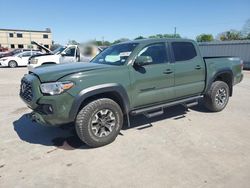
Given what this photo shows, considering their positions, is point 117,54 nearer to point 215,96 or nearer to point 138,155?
point 138,155

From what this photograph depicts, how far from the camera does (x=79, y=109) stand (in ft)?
12.1

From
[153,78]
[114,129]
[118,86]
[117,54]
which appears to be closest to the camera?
[118,86]

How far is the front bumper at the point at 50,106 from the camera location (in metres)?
3.38

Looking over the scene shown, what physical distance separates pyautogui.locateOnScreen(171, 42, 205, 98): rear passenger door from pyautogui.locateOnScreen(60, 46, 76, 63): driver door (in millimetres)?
7877

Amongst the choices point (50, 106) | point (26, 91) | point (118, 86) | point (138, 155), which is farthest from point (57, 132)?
point (138, 155)

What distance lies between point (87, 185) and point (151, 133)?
1888 millimetres

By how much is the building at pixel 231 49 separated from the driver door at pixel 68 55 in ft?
36.4

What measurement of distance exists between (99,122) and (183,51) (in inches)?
100

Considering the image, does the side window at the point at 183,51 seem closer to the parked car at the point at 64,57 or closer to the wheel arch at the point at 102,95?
the wheel arch at the point at 102,95

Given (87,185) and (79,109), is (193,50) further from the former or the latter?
(87,185)

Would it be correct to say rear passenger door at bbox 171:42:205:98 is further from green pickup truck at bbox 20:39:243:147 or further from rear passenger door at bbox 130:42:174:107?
rear passenger door at bbox 130:42:174:107

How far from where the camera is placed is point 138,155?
3523 millimetres

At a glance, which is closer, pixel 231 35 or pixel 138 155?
pixel 138 155

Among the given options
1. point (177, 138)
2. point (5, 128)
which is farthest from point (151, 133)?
point (5, 128)
